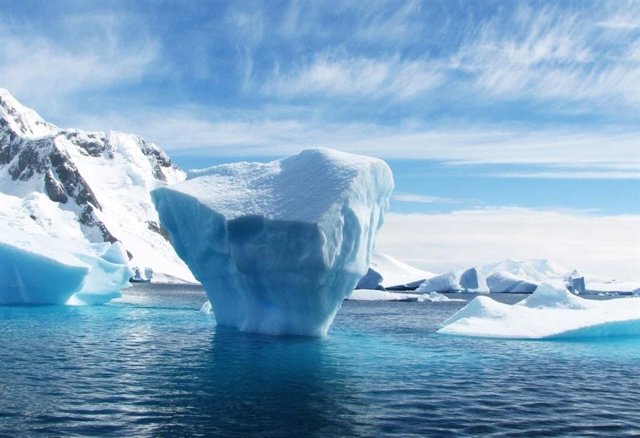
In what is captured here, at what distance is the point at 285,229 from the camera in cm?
2328

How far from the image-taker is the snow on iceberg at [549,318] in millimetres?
27172

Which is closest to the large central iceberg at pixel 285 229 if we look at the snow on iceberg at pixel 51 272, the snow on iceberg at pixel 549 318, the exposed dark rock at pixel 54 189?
the snow on iceberg at pixel 549 318

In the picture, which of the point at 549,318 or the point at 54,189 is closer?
the point at 549,318

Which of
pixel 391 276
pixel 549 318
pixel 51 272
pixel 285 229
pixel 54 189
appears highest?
pixel 54 189

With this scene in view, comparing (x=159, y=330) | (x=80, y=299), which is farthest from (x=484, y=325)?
(x=80, y=299)

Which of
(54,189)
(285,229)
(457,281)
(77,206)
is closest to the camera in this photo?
(285,229)

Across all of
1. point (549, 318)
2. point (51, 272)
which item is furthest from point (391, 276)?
point (549, 318)

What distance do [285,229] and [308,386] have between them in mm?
8735

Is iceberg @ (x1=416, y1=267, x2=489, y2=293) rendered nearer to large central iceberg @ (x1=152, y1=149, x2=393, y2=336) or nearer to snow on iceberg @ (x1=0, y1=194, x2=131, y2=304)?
snow on iceberg @ (x1=0, y1=194, x2=131, y2=304)

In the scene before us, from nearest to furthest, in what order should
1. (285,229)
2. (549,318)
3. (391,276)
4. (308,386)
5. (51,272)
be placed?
(308,386)
(285,229)
(549,318)
(51,272)
(391,276)

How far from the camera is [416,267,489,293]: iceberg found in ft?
286

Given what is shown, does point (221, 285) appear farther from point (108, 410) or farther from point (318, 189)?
point (108, 410)

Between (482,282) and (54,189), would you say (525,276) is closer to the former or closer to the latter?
(482,282)

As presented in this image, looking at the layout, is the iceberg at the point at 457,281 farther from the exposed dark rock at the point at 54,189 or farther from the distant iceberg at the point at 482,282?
the exposed dark rock at the point at 54,189
